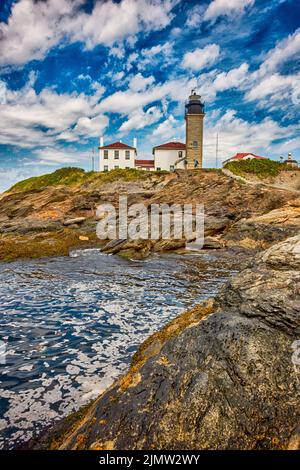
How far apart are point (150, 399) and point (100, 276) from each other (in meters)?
13.5

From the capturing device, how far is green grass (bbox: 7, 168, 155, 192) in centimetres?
5431

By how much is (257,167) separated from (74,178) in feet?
110

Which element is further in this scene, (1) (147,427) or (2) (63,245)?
(2) (63,245)

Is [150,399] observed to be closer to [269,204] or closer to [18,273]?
[18,273]

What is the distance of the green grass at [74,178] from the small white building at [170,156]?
1731 centimetres

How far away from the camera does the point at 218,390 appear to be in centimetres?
410

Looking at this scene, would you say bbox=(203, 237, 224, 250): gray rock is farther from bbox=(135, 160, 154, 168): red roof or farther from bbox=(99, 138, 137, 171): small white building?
bbox=(135, 160, 154, 168): red roof

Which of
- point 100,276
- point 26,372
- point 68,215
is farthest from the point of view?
point 68,215

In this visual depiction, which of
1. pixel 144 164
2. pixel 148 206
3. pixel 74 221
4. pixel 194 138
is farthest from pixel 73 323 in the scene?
pixel 144 164

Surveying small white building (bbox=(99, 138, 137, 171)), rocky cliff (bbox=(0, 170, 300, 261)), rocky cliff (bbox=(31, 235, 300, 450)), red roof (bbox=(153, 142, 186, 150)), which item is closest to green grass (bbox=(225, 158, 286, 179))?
rocky cliff (bbox=(0, 170, 300, 261))

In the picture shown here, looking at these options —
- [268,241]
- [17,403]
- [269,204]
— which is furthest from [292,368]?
[269,204]

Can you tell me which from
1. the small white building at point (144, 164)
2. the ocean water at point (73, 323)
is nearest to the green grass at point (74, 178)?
the small white building at point (144, 164)

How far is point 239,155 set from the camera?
292ft

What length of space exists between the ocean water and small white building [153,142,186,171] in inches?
2142
